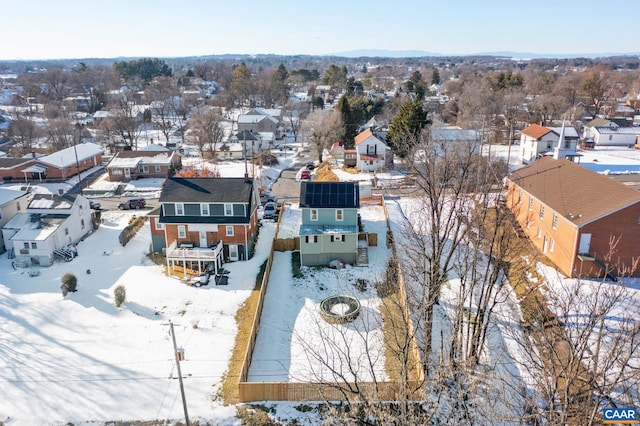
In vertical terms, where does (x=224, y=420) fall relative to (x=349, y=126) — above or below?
below

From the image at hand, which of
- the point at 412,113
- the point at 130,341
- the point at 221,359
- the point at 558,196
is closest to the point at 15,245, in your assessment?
the point at 130,341

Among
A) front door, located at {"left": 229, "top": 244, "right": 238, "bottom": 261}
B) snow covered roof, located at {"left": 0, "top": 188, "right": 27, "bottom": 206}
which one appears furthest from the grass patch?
snow covered roof, located at {"left": 0, "top": 188, "right": 27, "bottom": 206}

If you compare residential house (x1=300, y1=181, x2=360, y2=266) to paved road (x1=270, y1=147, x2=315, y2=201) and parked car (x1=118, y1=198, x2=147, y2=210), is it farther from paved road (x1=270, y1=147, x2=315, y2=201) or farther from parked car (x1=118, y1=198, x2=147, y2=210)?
parked car (x1=118, y1=198, x2=147, y2=210)

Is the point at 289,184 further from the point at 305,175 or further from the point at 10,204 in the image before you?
the point at 10,204

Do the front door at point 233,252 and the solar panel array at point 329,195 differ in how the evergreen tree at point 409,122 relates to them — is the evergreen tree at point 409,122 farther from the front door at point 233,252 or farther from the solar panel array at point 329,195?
the front door at point 233,252

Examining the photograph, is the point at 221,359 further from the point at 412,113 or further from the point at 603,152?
the point at 603,152
